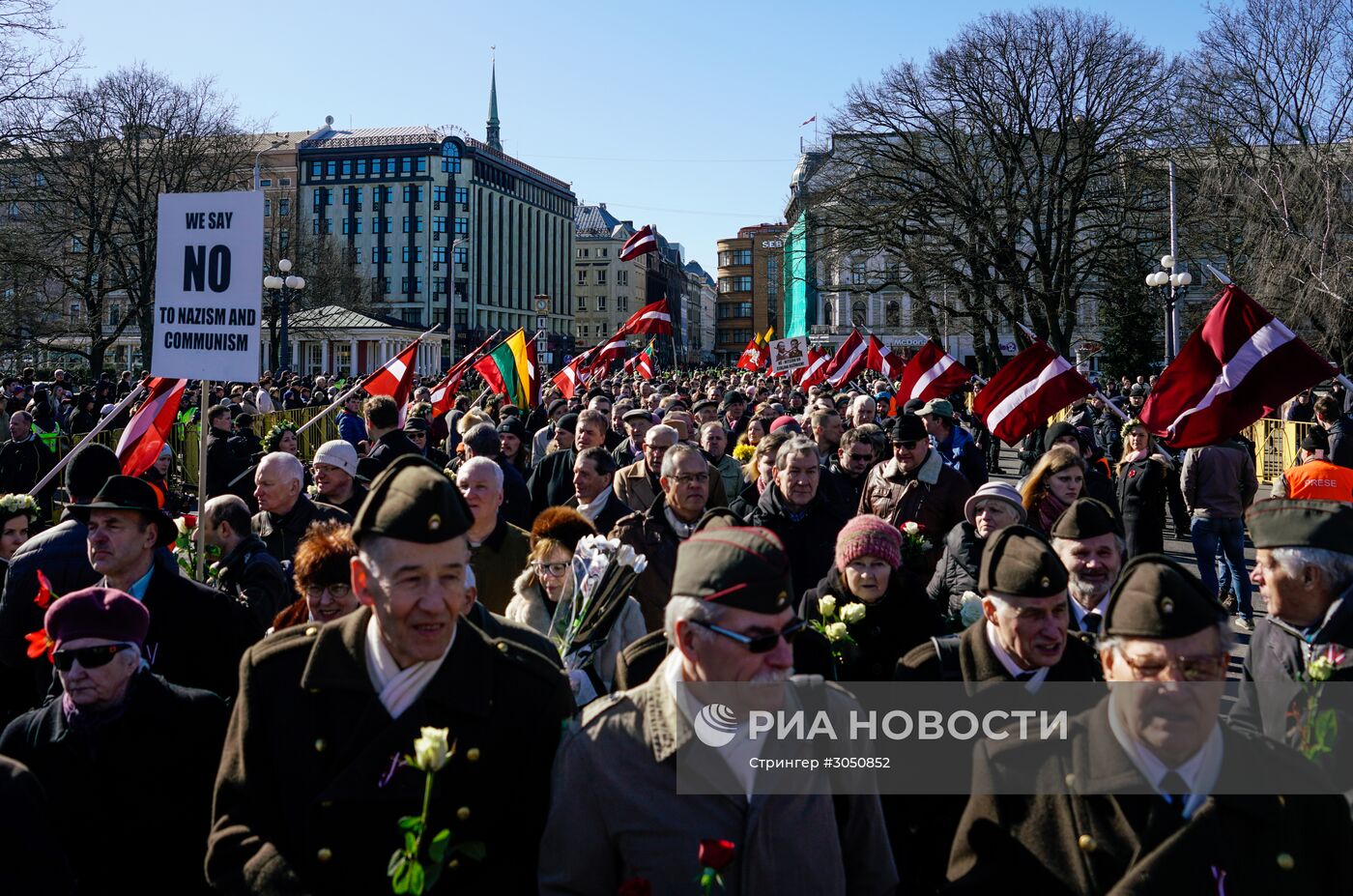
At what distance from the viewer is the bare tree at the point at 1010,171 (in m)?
38.2

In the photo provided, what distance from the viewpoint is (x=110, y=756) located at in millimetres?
3348

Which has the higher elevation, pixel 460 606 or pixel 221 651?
pixel 460 606

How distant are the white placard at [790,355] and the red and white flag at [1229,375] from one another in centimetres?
1683

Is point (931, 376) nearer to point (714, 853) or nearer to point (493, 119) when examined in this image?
point (714, 853)

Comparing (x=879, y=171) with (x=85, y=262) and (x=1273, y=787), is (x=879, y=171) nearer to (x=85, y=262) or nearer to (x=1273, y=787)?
(x=85, y=262)

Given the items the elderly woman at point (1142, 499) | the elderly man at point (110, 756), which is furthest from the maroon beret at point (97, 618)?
the elderly woman at point (1142, 499)

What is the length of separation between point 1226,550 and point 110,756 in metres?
9.50

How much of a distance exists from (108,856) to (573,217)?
152 meters

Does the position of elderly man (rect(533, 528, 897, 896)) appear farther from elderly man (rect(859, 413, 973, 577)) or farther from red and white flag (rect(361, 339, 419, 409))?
red and white flag (rect(361, 339, 419, 409))

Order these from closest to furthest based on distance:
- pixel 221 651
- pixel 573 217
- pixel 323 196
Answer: pixel 221 651, pixel 323 196, pixel 573 217

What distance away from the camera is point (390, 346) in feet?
252

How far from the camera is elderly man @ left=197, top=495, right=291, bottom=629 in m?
5.11

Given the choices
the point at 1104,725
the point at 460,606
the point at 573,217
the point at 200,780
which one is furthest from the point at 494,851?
the point at 573,217

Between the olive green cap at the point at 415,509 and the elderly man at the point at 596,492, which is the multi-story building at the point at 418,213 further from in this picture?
the olive green cap at the point at 415,509
